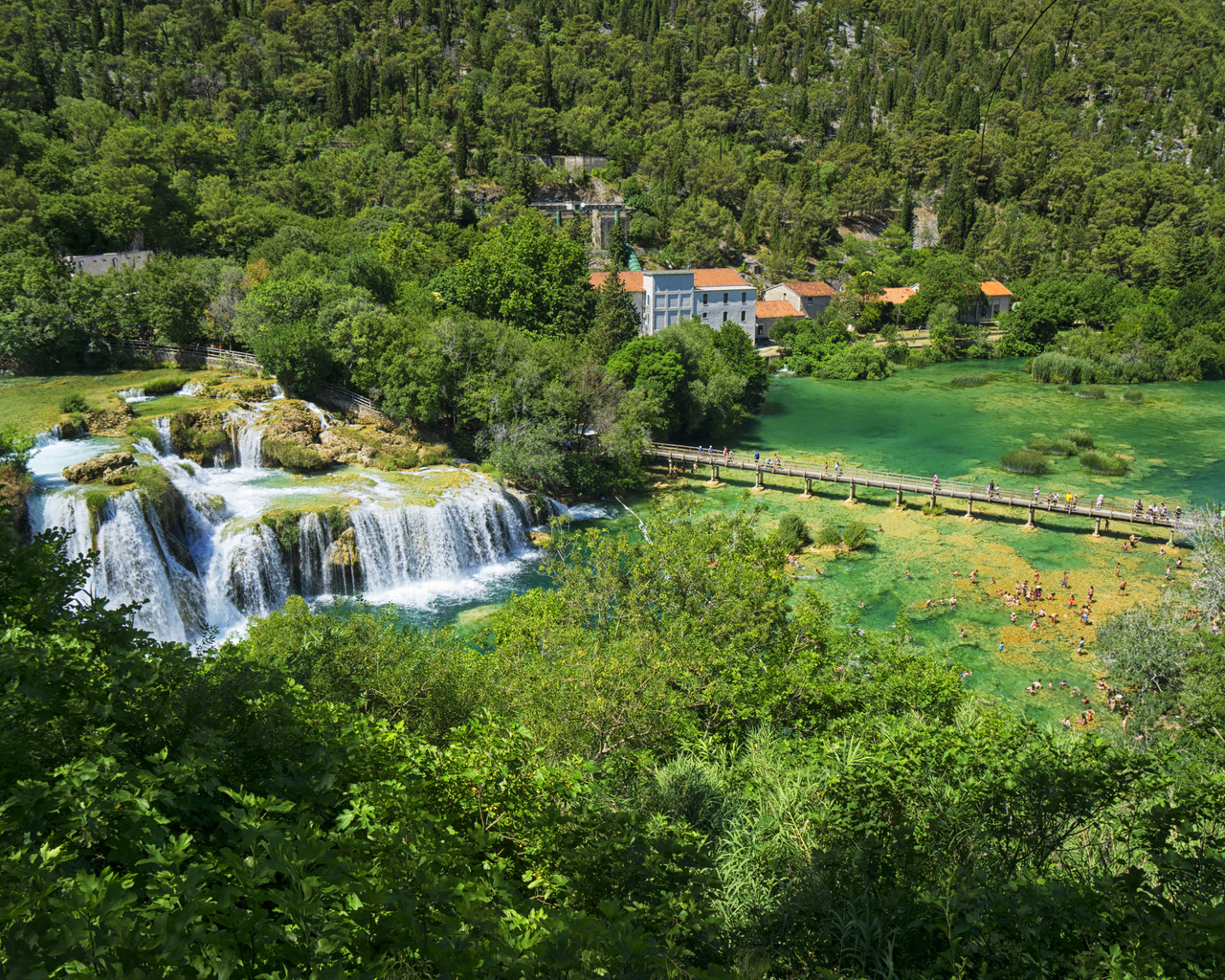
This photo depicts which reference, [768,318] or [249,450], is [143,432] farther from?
[768,318]

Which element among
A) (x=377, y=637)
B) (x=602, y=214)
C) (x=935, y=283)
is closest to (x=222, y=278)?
(x=377, y=637)

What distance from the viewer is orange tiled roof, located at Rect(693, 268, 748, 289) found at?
64.6 metres

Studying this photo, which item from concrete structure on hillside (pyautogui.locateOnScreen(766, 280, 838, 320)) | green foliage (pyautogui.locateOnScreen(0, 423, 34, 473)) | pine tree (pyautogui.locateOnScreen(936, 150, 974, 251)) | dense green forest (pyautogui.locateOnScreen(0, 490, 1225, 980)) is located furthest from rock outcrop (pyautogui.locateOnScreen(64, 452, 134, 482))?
pine tree (pyautogui.locateOnScreen(936, 150, 974, 251))

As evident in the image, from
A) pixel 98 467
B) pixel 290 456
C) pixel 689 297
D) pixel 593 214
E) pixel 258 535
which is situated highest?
pixel 593 214

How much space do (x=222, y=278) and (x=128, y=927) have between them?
4467 centimetres

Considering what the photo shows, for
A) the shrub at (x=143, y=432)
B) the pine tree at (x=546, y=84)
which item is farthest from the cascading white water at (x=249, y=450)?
the pine tree at (x=546, y=84)

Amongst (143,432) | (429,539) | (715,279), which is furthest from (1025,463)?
(143,432)

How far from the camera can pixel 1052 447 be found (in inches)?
1688

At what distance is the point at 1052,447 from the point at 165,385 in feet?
148

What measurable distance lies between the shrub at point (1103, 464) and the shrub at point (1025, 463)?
1.86m

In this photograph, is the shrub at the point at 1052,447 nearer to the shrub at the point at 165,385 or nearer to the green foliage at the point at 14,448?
the shrub at the point at 165,385

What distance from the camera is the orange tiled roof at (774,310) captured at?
7275 cm

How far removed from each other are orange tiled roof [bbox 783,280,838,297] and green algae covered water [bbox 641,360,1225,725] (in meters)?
17.8

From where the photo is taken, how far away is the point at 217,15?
9400 cm
